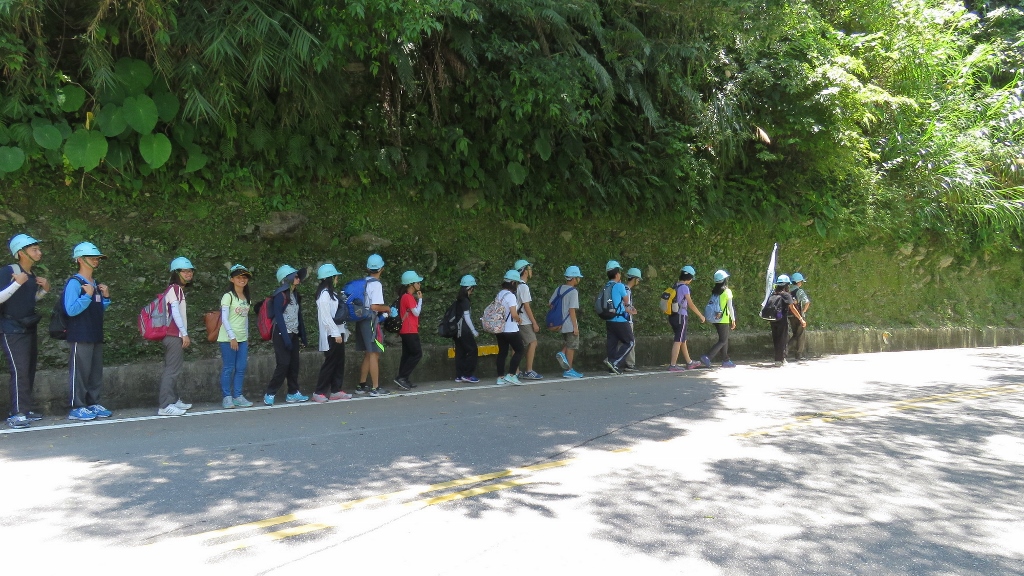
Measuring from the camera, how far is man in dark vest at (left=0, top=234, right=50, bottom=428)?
859 centimetres

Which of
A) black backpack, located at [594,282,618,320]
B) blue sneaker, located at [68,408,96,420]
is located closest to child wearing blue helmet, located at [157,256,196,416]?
blue sneaker, located at [68,408,96,420]

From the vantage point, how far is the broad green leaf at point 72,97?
9789 millimetres

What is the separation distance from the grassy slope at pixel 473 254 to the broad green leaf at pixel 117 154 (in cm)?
74

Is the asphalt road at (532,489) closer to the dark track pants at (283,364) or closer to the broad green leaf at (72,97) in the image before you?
the dark track pants at (283,364)

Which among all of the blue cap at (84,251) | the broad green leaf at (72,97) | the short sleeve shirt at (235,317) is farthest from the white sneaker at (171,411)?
the broad green leaf at (72,97)

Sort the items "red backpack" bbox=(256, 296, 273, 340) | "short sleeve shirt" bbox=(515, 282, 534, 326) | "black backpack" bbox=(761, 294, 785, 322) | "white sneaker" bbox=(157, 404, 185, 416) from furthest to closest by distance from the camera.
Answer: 1. "black backpack" bbox=(761, 294, 785, 322)
2. "short sleeve shirt" bbox=(515, 282, 534, 326)
3. "red backpack" bbox=(256, 296, 273, 340)
4. "white sneaker" bbox=(157, 404, 185, 416)

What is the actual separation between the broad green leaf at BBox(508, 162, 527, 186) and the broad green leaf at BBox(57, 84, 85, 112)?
6297 millimetres

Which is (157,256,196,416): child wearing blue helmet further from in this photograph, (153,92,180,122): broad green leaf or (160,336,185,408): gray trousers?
(153,92,180,122): broad green leaf

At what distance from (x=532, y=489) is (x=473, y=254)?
8411mm

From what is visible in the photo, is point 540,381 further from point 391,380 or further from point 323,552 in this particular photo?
point 323,552

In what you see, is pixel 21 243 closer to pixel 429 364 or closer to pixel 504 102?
pixel 429 364

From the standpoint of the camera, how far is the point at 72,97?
986cm

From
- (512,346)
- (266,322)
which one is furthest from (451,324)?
(266,322)

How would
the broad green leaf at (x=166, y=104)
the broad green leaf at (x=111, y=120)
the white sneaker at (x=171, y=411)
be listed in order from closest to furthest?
1. the white sneaker at (x=171, y=411)
2. the broad green leaf at (x=111, y=120)
3. the broad green leaf at (x=166, y=104)
